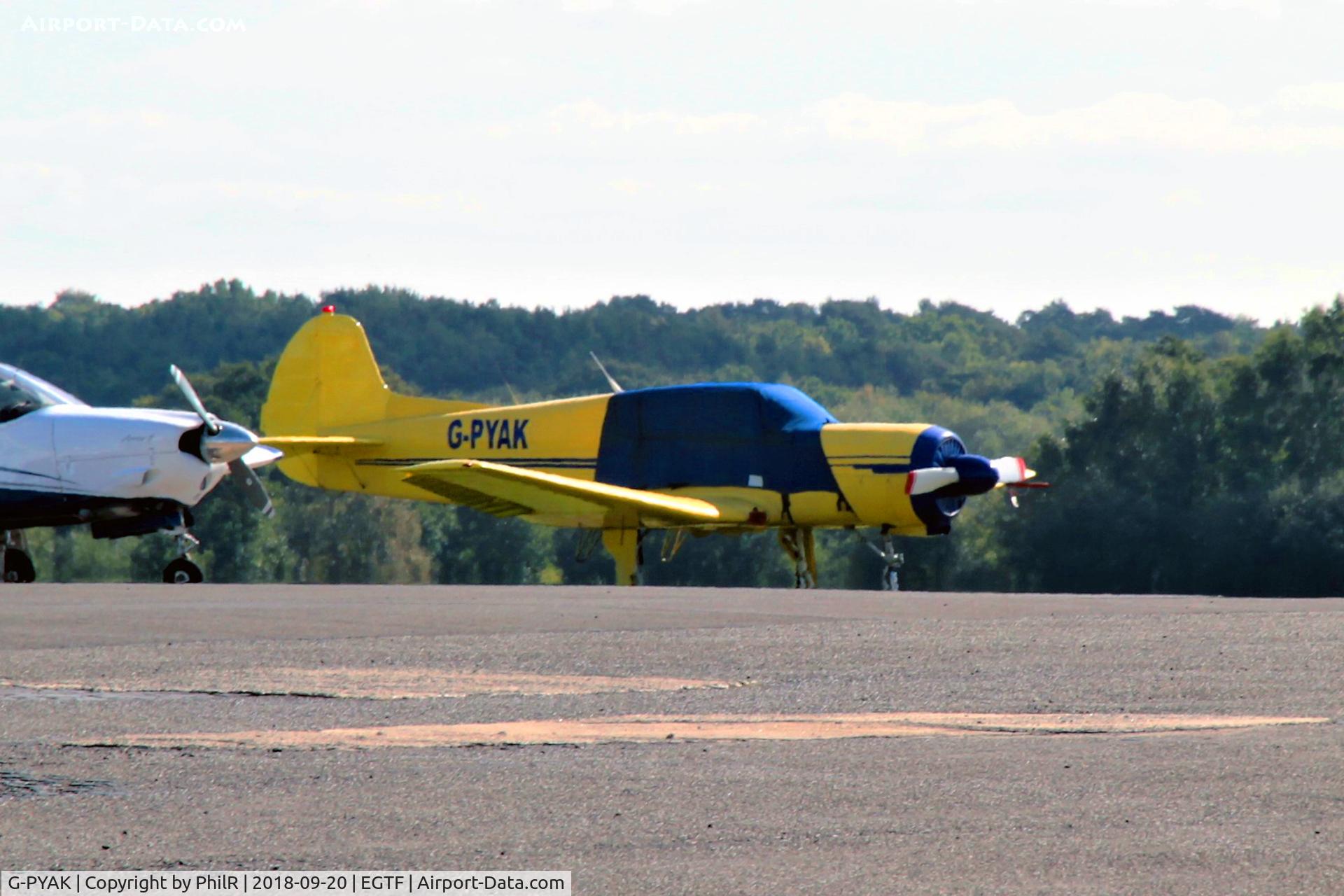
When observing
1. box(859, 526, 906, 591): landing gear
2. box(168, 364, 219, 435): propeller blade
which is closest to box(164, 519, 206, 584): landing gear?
box(168, 364, 219, 435): propeller blade

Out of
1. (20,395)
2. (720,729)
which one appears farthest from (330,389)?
(720,729)

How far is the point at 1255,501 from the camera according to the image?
194 feet

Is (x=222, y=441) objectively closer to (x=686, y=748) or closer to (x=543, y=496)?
(x=543, y=496)

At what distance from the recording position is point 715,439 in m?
27.8

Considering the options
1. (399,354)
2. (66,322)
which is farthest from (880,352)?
(66,322)

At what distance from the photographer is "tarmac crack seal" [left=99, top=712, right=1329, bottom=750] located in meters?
8.38

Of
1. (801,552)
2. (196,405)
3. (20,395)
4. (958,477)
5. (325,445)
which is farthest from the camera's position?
(325,445)

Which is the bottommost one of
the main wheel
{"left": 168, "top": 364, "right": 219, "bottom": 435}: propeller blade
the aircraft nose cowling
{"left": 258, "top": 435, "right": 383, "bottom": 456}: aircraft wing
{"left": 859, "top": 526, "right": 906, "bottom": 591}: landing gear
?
{"left": 859, "top": 526, "right": 906, "bottom": 591}: landing gear

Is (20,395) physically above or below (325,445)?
above

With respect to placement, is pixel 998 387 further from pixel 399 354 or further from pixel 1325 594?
pixel 1325 594

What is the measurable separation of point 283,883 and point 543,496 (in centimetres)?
2075

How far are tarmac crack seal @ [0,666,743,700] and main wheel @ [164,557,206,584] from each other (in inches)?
381

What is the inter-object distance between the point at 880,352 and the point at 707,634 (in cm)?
13092

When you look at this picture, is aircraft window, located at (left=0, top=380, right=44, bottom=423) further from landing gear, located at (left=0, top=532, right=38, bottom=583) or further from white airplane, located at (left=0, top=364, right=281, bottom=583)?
landing gear, located at (left=0, top=532, right=38, bottom=583)
